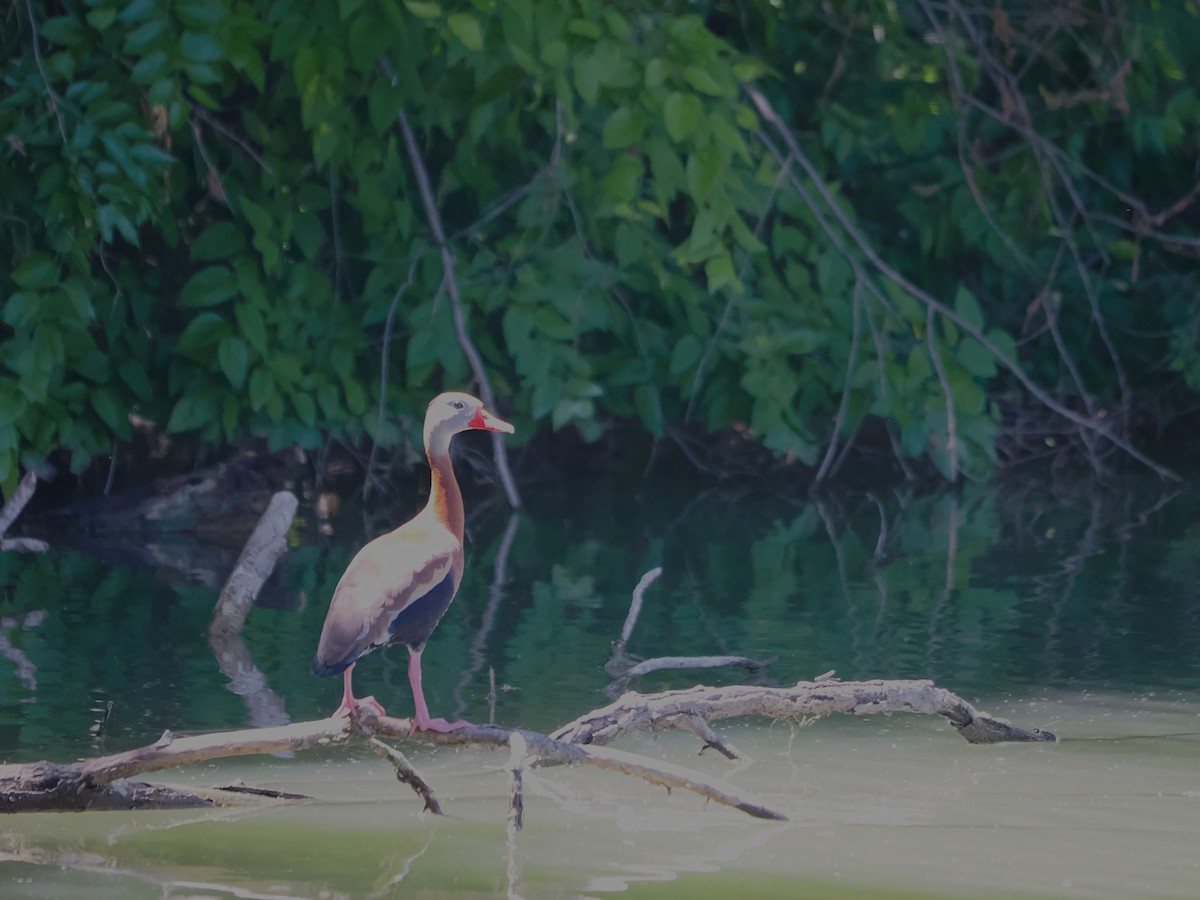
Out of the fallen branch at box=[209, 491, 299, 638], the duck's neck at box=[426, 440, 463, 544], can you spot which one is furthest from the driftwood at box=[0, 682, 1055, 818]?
the fallen branch at box=[209, 491, 299, 638]

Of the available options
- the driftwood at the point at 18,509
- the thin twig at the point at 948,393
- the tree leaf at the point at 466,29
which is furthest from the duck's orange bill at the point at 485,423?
the thin twig at the point at 948,393

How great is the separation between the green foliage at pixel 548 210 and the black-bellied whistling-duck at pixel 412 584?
2.83m

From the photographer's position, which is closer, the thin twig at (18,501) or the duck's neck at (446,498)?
the duck's neck at (446,498)

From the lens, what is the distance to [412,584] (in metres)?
4.21

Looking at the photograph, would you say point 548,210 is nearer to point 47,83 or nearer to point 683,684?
point 47,83

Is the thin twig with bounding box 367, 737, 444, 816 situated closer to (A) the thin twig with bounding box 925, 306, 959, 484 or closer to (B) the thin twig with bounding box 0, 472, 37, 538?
(B) the thin twig with bounding box 0, 472, 37, 538

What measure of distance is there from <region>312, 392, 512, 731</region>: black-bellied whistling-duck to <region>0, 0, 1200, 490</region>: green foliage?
2.83 metres

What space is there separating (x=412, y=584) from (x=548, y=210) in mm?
5194

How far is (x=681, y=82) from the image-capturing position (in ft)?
24.4

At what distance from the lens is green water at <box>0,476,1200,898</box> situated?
12.3 feet

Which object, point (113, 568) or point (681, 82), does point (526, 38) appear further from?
point (113, 568)

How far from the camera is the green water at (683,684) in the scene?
3.76 meters

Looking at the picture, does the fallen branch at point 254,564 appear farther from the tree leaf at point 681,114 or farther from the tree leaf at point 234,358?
the tree leaf at point 234,358

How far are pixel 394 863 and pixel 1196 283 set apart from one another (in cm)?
1025
